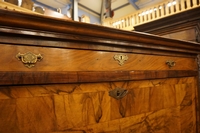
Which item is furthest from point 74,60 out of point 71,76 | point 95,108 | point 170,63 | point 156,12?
point 156,12

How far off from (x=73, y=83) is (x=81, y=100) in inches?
2.5

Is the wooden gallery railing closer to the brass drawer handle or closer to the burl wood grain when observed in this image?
the brass drawer handle

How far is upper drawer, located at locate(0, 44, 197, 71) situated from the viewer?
13.9 inches

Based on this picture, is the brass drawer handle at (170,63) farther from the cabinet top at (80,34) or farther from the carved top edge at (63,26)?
the carved top edge at (63,26)

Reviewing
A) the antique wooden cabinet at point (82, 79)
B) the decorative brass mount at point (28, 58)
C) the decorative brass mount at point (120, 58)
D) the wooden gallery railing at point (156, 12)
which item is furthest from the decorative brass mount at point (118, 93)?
the wooden gallery railing at point (156, 12)

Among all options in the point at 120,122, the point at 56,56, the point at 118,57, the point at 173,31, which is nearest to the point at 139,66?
the point at 118,57

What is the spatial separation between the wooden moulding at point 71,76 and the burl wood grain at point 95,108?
0.02m

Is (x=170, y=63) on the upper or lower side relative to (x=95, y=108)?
upper

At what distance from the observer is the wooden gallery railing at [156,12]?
4.33 ft

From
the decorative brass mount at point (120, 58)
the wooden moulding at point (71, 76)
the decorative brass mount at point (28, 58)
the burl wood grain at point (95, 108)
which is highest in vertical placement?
the decorative brass mount at point (120, 58)

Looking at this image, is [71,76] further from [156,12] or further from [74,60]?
[156,12]

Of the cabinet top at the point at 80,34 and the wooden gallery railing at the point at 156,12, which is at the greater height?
the wooden gallery railing at the point at 156,12

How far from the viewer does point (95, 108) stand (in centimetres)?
47

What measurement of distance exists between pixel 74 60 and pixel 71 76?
0.17 ft
